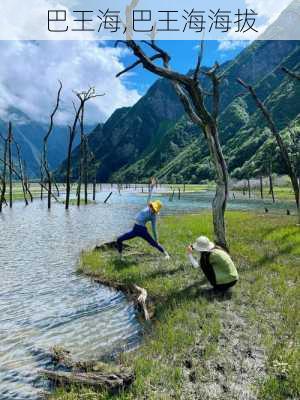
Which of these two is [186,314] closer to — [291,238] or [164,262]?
[164,262]

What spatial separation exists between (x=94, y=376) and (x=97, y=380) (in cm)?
14

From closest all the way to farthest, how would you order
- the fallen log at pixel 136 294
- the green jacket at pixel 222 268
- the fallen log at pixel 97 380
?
the fallen log at pixel 97 380 < the fallen log at pixel 136 294 < the green jacket at pixel 222 268

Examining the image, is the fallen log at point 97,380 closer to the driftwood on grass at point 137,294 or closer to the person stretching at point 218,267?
the driftwood on grass at point 137,294

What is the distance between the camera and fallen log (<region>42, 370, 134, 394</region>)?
7.02m

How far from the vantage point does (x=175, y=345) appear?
861 cm

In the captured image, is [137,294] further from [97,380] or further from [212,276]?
[97,380]

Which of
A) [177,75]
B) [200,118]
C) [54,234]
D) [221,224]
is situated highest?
[177,75]

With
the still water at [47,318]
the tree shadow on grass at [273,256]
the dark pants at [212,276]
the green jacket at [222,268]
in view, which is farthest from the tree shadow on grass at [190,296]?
the tree shadow on grass at [273,256]

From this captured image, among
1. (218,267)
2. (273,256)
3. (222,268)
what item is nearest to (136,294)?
(218,267)

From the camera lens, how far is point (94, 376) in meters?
7.31

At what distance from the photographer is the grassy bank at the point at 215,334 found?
691 cm

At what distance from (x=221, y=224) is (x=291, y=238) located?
552 cm

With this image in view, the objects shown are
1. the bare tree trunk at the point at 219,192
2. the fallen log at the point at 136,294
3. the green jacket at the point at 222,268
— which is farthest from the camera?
the bare tree trunk at the point at 219,192

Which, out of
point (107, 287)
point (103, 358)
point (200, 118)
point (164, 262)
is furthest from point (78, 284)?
point (200, 118)
